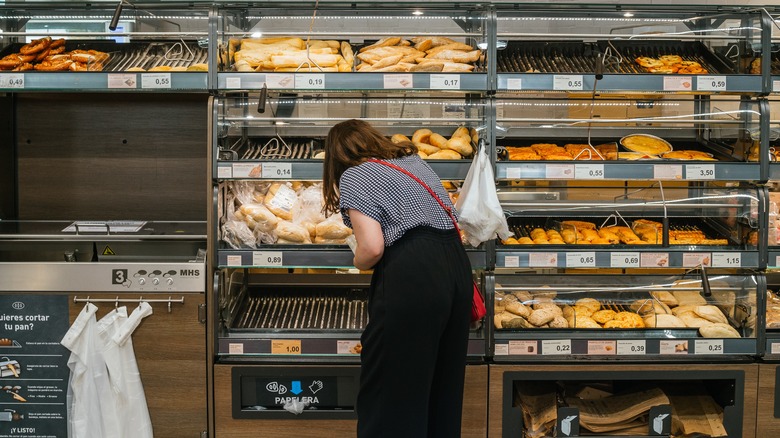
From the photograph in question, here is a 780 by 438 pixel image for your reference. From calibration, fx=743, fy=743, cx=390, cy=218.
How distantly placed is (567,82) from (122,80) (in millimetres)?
1856

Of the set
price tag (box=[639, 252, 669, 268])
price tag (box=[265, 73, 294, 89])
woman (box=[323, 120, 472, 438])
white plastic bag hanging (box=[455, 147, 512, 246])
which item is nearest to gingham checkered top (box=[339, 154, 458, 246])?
woman (box=[323, 120, 472, 438])

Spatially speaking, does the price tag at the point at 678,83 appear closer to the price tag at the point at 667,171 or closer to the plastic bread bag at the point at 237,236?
the price tag at the point at 667,171

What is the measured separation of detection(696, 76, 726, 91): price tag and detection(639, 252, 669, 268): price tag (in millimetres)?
714

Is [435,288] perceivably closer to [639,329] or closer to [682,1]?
[639,329]

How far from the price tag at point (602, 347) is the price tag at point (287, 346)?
1.25 meters

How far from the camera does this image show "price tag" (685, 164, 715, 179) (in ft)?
10.3

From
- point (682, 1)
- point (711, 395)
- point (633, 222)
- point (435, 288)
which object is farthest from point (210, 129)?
point (682, 1)

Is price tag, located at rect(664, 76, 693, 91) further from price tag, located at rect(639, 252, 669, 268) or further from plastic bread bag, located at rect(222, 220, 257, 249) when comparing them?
plastic bread bag, located at rect(222, 220, 257, 249)

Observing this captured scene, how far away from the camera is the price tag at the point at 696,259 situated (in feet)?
10.4

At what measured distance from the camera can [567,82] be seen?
308 cm

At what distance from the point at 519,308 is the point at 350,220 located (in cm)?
105

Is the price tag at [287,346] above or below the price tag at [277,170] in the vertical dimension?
below

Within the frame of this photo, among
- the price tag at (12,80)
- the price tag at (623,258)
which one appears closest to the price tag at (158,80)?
the price tag at (12,80)

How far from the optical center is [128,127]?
145 inches
